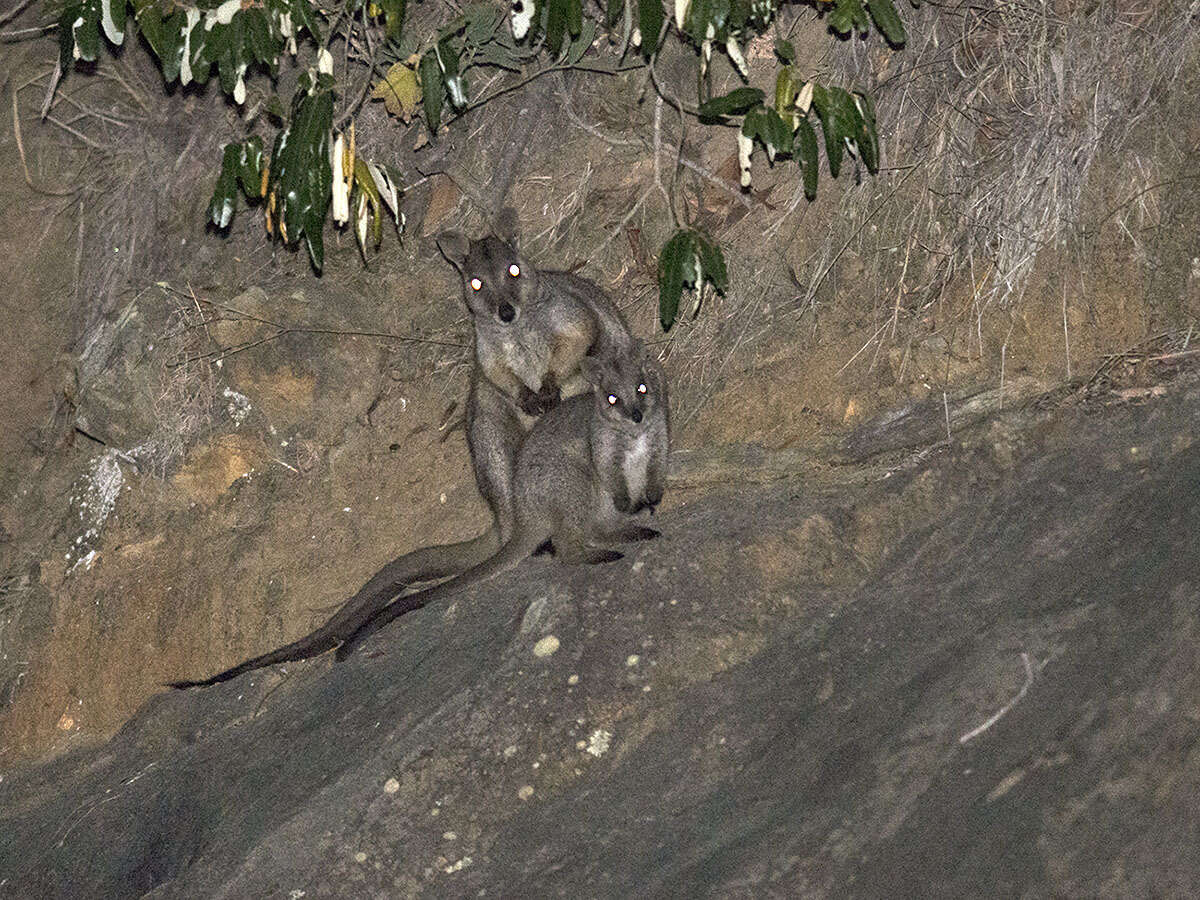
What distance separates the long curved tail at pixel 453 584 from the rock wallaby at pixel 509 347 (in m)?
0.14

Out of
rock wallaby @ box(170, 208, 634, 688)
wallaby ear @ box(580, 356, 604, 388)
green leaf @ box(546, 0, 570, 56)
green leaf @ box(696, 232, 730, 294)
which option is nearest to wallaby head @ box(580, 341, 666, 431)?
wallaby ear @ box(580, 356, 604, 388)

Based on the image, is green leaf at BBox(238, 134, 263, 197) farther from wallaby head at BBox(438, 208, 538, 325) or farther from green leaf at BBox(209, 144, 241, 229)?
wallaby head at BBox(438, 208, 538, 325)

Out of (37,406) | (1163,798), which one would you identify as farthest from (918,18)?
(37,406)

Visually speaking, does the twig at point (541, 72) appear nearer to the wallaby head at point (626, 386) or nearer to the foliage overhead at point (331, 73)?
the wallaby head at point (626, 386)

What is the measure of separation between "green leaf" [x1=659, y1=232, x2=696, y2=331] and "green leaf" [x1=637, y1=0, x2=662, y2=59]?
1.05m

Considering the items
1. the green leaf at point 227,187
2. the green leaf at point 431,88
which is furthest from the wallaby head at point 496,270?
the green leaf at point 227,187

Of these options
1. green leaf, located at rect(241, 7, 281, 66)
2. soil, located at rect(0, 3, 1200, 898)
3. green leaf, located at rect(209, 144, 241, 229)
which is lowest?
soil, located at rect(0, 3, 1200, 898)

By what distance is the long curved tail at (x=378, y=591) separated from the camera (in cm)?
638

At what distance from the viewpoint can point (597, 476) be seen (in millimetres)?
6688

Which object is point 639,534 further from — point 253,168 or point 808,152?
point 253,168

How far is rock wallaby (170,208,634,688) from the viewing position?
22.5 feet

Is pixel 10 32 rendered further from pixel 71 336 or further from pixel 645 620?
pixel 645 620

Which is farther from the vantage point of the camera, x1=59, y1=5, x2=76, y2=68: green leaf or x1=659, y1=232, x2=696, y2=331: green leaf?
x1=659, y1=232, x2=696, y2=331: green leaf

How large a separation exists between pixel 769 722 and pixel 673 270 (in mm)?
2001
